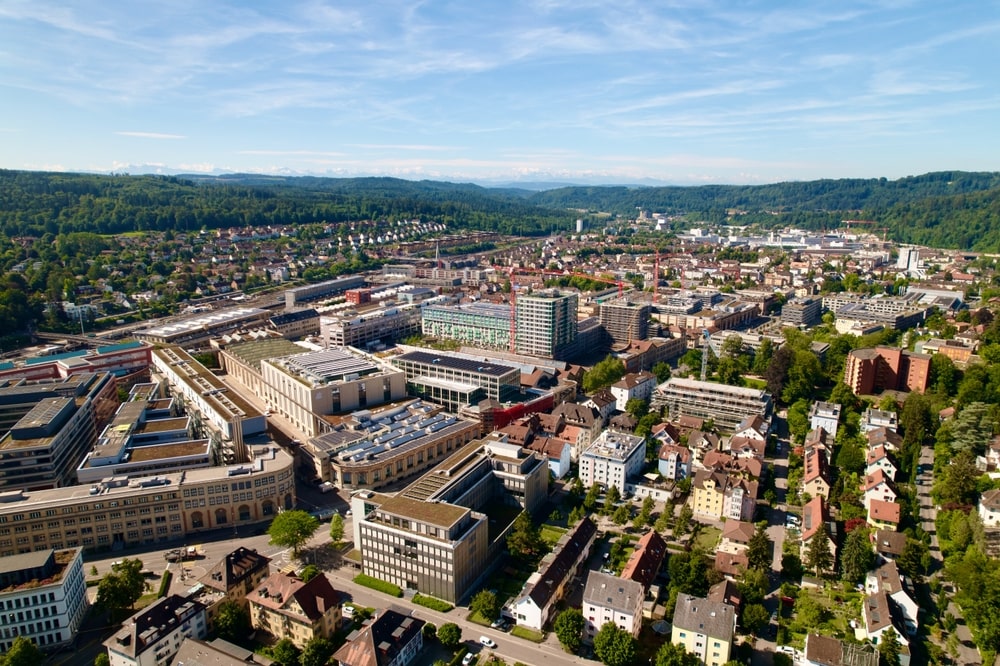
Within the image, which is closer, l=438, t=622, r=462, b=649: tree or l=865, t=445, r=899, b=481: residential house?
l=438, t=622, r=462, b=649: tree

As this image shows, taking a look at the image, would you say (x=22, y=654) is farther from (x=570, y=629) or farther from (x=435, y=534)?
(x=570, y=629)

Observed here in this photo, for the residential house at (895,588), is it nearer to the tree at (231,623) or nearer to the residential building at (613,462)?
the residential building at (613,462)

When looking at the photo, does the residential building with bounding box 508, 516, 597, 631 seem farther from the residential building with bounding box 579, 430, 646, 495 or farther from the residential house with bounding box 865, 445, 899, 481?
the residential house with bounding box 865, 445, 899, 481

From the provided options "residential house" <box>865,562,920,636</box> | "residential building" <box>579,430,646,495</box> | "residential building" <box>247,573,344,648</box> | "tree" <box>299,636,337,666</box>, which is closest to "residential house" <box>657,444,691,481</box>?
"residential building" <box>579,430,646,495</box>

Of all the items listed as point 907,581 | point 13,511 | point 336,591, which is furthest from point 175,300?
point 907,581

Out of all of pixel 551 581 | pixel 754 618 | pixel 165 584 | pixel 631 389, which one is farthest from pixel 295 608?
pixel 631 389
